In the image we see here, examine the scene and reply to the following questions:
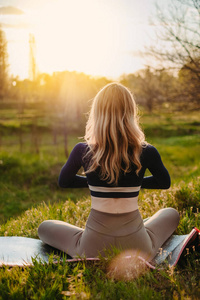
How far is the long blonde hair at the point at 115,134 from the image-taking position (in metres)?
2.20

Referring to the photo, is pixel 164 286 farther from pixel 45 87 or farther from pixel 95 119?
pixel 45 87

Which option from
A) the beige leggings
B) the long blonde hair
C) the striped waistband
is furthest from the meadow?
the long blonde hair

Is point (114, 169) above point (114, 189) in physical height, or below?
above

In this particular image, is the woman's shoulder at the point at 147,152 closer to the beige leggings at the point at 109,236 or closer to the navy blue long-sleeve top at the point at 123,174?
the navy blue long-sleeve top at the point at 123,174

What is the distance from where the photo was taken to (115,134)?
2.20 m

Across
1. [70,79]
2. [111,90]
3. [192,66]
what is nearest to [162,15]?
[192,66]

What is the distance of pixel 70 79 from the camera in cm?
1934

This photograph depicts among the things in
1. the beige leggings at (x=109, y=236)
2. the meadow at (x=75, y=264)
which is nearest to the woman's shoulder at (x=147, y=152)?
the beige leggings at (x=109, y=236)

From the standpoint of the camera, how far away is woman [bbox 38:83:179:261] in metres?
2.22

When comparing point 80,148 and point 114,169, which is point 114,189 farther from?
point 80,148

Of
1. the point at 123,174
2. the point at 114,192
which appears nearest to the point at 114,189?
the point at 114,192

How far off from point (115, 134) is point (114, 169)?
256 mm

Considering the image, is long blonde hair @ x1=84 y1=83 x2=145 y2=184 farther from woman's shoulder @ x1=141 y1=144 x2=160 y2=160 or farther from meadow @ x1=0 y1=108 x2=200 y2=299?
meadow @ x1=0 y1=108 x2=200 y2=299

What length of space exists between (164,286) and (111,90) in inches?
56.7
